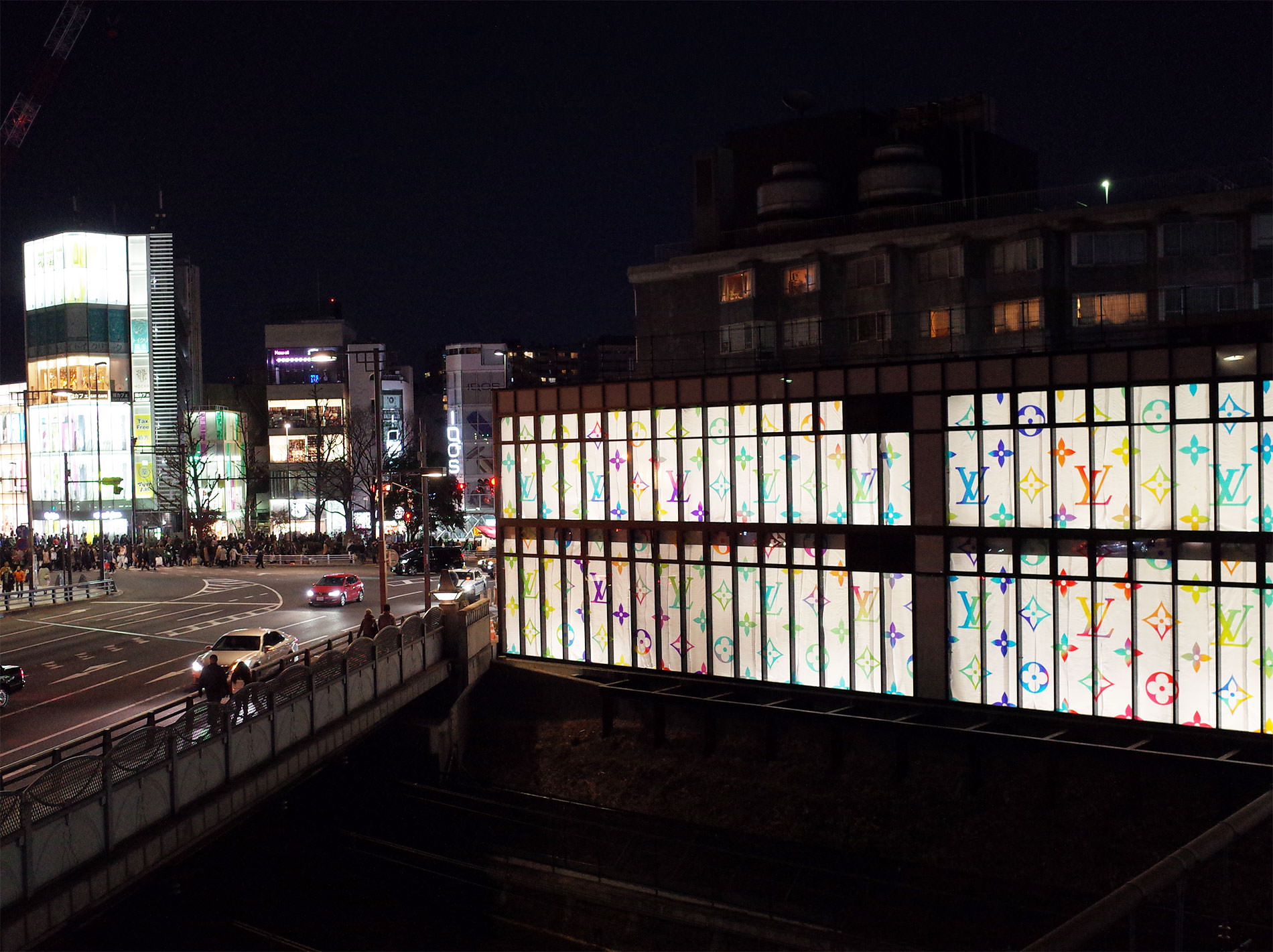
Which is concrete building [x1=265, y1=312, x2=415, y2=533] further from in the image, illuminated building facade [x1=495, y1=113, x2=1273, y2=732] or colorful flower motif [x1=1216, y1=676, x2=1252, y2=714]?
colorful flower motif [x1=1216, y1=676, x2=1252, y2=714]

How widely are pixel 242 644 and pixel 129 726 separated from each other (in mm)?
6909

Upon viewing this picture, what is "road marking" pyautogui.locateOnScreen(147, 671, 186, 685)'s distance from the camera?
28984mm

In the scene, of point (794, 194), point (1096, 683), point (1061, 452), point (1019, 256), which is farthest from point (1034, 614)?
point (794, 194)

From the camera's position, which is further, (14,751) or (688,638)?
(688,638)

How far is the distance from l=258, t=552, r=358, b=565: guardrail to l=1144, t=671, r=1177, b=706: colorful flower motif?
5153 centimetres

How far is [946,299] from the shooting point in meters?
33.3

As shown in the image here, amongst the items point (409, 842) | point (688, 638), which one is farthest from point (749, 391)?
point (409, 842)

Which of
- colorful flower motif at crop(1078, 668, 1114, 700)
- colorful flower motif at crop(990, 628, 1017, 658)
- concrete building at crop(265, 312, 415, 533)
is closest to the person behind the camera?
colorful flower motif at crop(1078, 668, 1114, 700)

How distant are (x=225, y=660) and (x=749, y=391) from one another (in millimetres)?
15491

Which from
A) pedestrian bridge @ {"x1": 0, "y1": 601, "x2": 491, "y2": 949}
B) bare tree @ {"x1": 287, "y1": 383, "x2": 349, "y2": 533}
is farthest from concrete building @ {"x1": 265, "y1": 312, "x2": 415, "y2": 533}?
pedestrian bridge @ {"x1": 0, "y1": 601, "x2": 491, "y2": 949}

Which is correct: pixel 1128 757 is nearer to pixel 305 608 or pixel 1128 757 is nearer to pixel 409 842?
pixel 409 842

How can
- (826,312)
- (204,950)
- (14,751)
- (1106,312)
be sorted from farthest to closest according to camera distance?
(826,312), (1106,312), (14,751), (204,950)

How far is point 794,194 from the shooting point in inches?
1468

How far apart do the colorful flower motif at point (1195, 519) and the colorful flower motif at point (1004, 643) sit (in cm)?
435
